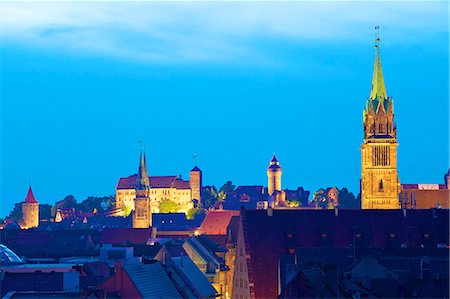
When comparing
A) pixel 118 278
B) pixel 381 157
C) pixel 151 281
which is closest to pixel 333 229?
pixel 151 281

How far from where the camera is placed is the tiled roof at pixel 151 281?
8856cm

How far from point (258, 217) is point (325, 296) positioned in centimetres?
3524

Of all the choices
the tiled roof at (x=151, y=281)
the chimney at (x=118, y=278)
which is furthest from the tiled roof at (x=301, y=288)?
the chimney at (x=118, y=278)

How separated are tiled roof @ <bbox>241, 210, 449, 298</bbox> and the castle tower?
278 feet

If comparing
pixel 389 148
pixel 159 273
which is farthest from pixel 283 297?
pixel 389 148

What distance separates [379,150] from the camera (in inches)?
7776

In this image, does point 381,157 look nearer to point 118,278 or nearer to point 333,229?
point 333,229

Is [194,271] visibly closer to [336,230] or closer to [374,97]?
[336,230]

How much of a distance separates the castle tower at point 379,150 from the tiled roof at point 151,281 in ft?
328

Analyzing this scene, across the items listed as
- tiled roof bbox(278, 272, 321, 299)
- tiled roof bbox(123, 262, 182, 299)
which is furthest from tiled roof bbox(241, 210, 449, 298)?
tiled roof bbox(278, 272, 321, 299)

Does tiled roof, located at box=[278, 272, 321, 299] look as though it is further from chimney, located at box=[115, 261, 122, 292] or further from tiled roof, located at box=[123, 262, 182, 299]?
chimney, located at box=[115, 261, 122, 292]

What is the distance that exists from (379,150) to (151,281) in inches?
4275

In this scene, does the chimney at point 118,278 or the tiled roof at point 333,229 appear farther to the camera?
the tiled roof at point 333,229

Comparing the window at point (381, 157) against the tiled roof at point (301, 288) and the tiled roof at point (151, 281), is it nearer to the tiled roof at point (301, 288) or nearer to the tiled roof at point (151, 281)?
the tiled roof at point (151, 281)
